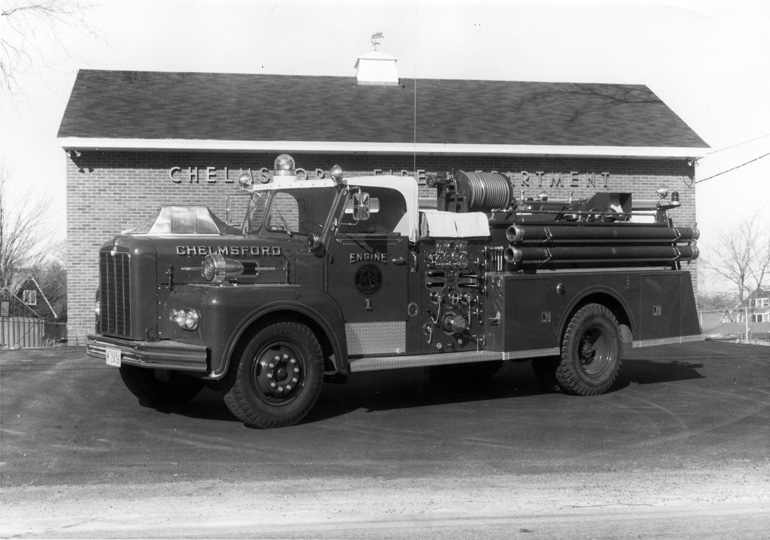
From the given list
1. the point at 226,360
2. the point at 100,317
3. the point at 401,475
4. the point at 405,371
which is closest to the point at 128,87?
the point at 405,371

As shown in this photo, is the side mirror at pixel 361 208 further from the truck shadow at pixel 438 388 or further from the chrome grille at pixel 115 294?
the chrome grille at pixel 115 294

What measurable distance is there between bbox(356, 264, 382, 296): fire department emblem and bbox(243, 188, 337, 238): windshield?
1.94ft

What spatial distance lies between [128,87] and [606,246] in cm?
1270

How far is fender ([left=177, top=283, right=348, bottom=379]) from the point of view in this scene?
8.05 meters

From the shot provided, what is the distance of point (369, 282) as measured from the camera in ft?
30.2

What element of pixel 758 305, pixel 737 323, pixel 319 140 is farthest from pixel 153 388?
pixel 758 305

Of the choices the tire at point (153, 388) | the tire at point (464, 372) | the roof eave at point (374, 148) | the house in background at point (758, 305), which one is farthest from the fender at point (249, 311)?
the house in background at point (758, 305)

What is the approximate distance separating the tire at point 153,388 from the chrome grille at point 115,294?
0.57 meters

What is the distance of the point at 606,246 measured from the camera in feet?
35.5

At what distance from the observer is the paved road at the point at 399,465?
18.3 ft

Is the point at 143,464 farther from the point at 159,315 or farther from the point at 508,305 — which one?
the point at 508,305

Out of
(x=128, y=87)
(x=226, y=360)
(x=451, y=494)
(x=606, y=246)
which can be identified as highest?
(x=128, y=87)

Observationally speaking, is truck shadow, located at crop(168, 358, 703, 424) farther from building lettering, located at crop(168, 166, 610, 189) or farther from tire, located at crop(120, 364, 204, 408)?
building lettering, located at crop(168, 166, 610, 189)

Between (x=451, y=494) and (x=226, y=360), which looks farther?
(x=226, y=360)
